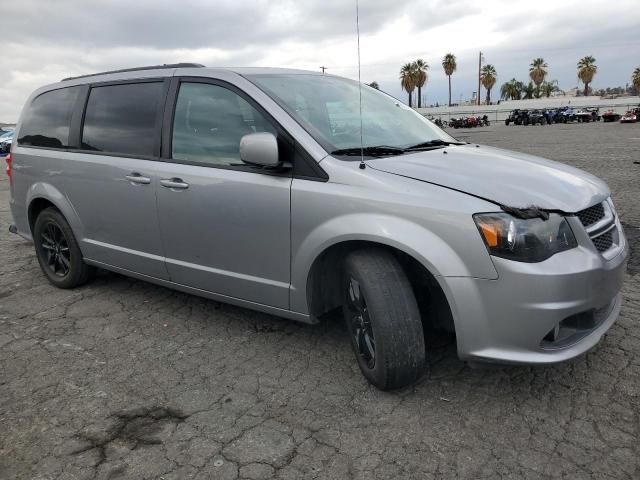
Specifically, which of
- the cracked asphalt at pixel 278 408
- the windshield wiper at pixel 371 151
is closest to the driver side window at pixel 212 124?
the windshield wiper at pixel 371 151

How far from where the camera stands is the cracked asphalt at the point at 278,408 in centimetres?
232

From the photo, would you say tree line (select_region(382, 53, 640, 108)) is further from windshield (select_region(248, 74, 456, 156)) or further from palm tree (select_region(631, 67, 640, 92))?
windshield (select_region(248, 74, 456, 156))

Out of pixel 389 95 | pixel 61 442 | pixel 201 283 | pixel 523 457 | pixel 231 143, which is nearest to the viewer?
pixel 523 457

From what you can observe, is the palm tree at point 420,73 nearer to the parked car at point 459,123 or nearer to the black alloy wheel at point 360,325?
the parked car at point 459,123

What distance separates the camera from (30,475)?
2.32 m

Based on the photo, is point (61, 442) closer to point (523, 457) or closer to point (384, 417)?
point (384, 417)

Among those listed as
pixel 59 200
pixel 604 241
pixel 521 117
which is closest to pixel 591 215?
pixel 604 241

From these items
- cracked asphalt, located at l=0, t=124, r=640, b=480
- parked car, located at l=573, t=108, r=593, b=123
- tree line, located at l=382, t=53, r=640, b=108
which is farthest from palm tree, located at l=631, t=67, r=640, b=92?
cracked asphalt, located at l=0, t=124, r=640, b=480

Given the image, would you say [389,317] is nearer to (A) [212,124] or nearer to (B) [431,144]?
(B) [431,144]

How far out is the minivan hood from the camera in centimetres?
255

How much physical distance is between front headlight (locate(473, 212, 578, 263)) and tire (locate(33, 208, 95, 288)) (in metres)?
3.40

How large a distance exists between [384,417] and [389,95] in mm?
2649

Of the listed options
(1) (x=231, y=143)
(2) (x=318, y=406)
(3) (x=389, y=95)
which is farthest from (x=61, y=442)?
(3) (x=389, y=95)

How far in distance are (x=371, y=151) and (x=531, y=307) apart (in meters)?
1.23
